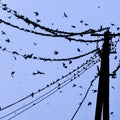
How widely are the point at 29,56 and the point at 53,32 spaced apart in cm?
201

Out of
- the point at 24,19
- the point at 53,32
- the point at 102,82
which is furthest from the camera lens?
the point at 102,82

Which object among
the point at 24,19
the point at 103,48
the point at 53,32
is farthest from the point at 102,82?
the point at 24,19

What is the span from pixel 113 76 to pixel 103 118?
4.50 ft

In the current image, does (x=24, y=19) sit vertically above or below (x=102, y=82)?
A: above

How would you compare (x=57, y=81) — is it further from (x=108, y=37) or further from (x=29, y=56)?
(x=108, y=37)

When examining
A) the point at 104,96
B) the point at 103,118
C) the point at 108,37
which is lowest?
the point at 103,118

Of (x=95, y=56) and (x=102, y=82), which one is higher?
(x=95, y=56)

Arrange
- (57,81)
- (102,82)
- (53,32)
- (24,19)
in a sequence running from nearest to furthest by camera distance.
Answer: (24,19) → (53,32) → (102,82) → (57,81)

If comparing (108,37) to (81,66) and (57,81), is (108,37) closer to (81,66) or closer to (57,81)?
(81,66)

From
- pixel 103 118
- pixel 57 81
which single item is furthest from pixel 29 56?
pixel 103 118

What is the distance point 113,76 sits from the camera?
36.9 feet

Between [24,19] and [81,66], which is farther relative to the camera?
[81,66]

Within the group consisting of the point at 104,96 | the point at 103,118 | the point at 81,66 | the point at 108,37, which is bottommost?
the point at 103,118

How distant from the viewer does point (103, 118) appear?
11.1 metres
